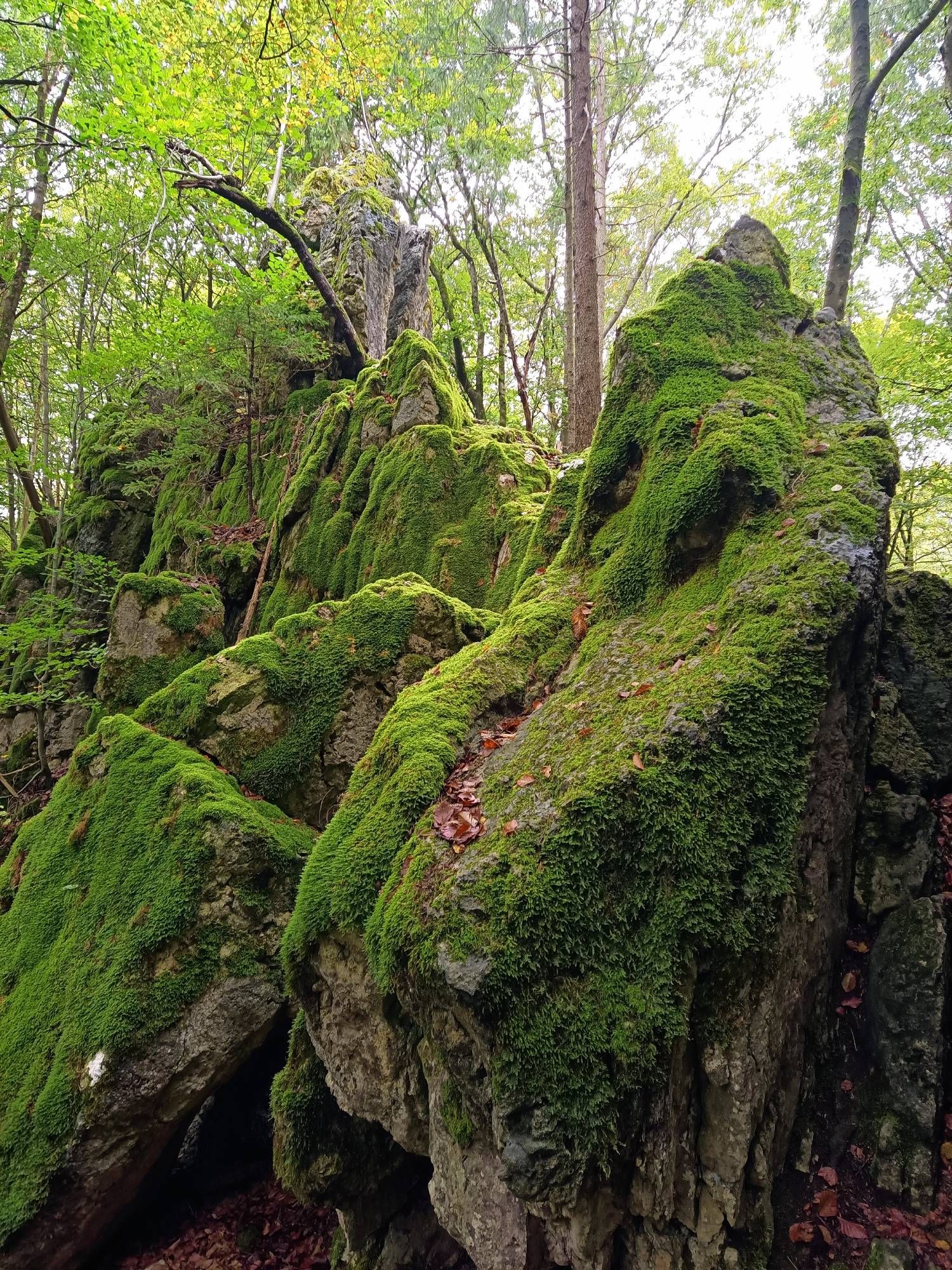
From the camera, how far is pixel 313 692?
237 inches

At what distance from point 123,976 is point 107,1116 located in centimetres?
91

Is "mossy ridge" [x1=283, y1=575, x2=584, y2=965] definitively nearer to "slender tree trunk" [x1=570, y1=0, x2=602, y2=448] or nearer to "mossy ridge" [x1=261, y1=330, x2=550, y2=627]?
"mossy ridge" [x1=261, y1=330, x2=550, y2=627]

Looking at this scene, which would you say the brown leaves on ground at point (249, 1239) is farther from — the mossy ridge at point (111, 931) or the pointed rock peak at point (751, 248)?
the pointed rock peak at point (751, 248)

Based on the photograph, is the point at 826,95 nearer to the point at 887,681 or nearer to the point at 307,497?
the point at 307,497

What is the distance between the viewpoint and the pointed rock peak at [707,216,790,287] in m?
5.74

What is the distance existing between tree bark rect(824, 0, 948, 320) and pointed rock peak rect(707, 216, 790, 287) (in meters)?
1.48

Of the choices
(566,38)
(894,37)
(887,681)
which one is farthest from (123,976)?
(894,37)

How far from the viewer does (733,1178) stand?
8.50ft

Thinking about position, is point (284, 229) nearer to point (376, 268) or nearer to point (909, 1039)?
point (376, 268)

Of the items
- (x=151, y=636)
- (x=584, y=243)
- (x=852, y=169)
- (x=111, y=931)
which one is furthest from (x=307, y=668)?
(x=852, y=169)

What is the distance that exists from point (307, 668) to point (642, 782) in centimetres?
409

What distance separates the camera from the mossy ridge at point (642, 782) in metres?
2.63

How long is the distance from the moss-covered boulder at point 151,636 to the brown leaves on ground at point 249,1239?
5753mm

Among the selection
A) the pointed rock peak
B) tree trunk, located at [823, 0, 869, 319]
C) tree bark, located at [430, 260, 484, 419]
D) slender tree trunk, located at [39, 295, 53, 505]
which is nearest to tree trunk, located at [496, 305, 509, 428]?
tree bark, located at [430, 260, 484, 419]
